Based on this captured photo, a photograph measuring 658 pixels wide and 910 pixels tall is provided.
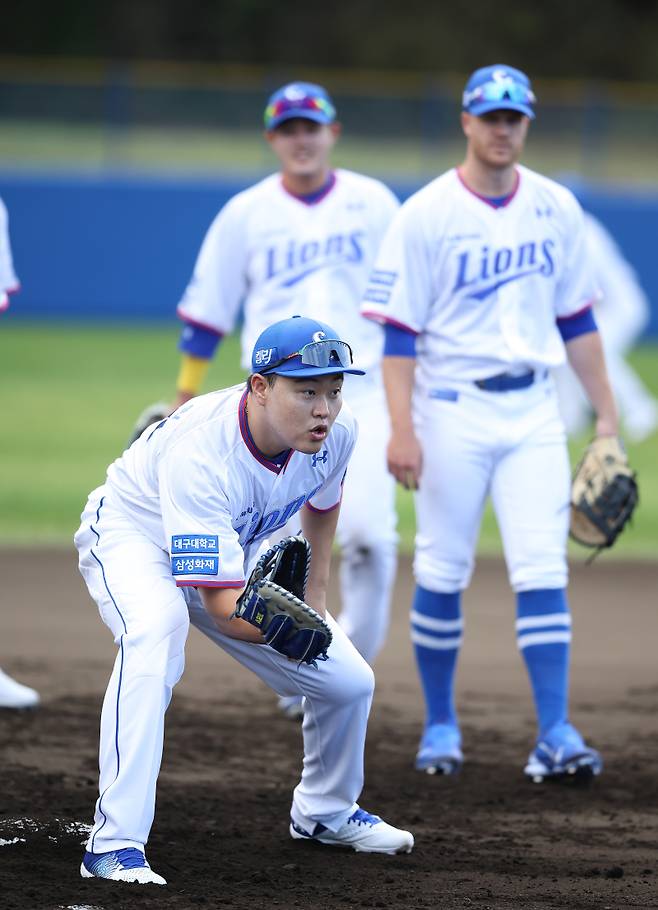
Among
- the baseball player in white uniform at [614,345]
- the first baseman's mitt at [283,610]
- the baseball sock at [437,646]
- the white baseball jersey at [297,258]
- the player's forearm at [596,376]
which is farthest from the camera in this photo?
the baseball player in white uniform at [614,345]

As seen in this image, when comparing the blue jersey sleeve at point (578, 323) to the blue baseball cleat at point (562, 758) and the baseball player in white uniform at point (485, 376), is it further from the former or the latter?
the blue baseball cleat at point (562, 758)

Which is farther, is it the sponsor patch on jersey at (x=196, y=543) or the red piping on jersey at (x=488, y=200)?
the red piping on jersey at (x=488, y=200)

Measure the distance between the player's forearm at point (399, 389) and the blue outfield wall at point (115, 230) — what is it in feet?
48.4

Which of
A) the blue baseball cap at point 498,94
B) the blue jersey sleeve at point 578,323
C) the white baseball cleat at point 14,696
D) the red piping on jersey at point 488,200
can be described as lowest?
the white baseball cleat at point 14,696

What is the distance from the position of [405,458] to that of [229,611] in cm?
165

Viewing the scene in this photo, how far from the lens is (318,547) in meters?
4.58

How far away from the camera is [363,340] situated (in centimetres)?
642

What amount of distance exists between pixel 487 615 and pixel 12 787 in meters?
3.48

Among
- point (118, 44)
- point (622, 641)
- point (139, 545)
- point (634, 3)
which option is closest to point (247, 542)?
point (139, 545)

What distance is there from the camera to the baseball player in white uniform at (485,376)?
5438 millimetres

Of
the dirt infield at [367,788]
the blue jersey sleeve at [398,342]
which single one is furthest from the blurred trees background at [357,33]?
the blue jersey sleeve at [398,342]

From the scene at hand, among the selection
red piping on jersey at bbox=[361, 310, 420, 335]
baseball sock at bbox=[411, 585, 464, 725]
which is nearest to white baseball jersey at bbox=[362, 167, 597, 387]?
red piping on jersey at bbox=[361, 310, 420, 335]

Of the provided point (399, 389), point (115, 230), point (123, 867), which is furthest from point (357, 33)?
point (123, 867)

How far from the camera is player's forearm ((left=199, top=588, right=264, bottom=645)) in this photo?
3.97m
